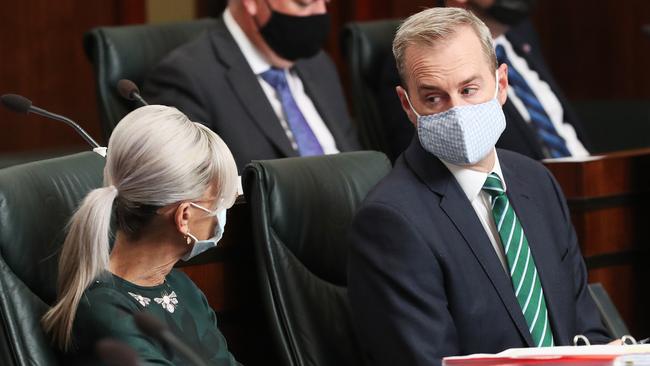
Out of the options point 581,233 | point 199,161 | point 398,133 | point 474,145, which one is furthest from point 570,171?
point 199,161

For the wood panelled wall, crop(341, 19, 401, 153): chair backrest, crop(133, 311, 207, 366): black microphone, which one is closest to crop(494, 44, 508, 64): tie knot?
crop(341, 19, 401, 153): chair backrest

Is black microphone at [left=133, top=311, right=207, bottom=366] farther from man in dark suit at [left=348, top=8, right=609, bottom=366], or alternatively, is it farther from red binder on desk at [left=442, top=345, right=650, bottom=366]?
man in dark suit at [left=348, top=8, right=609, bottom=366]

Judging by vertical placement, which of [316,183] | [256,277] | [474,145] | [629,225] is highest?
[474,145]

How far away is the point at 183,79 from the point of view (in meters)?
3.71

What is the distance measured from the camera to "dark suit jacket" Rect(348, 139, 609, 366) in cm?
240

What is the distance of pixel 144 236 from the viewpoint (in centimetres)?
228

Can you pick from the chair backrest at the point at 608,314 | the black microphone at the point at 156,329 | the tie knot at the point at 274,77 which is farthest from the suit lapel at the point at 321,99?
the black microphone at the point at 156,329

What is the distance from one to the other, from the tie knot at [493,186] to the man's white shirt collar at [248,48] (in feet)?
4.86

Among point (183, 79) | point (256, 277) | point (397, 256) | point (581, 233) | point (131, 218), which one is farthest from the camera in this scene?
point (183, 79)

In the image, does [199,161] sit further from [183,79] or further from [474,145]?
[183,79]

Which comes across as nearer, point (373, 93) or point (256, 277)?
point (256, 277)

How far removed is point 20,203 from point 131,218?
0.22 meters

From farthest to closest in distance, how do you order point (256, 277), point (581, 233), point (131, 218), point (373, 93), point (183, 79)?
1. point (373, 93)
2. point (183, 79)
3. point (581, 233)
4. point (256, 277)
5. point (131, 218)

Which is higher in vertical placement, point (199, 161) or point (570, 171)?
point (199, 161)
